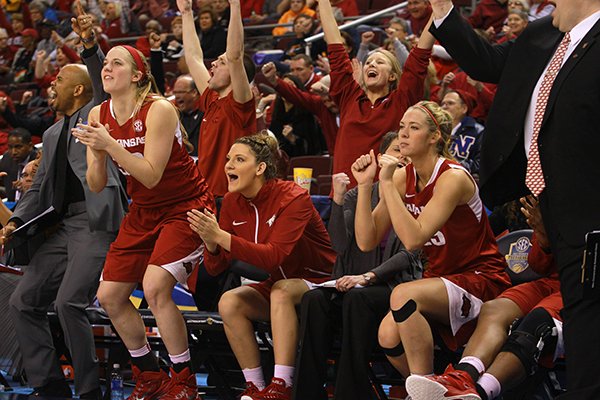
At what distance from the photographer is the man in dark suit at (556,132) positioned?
10.3ft

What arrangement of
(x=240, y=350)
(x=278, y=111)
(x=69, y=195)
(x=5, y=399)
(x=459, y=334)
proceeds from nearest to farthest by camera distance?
(x=459, y=334) < (x=240, y=350) < (x=5, y=399) < (x=69, y=195) < (x=278, y=111)

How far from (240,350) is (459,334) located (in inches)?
42.9

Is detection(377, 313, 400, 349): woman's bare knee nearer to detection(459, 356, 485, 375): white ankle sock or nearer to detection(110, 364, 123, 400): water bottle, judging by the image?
detection(459, 356, 485, 375): white ankle sock

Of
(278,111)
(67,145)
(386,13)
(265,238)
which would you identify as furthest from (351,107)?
(386,13)

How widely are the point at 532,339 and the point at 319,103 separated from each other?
3980mm

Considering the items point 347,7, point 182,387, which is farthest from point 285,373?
point 347,7

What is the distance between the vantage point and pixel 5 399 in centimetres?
538

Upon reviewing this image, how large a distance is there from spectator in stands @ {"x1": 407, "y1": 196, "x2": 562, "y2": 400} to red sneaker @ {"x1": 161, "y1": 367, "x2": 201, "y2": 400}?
4.64 feet

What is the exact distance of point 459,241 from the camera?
4555mm

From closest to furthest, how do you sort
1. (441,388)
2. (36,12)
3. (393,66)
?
1. (441,388)
2. (393,66)
3. (36,12)

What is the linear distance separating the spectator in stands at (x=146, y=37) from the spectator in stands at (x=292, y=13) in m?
1.57

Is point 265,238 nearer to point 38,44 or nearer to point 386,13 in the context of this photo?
point 386,13

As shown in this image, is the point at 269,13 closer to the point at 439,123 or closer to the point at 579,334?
the point at 439,123

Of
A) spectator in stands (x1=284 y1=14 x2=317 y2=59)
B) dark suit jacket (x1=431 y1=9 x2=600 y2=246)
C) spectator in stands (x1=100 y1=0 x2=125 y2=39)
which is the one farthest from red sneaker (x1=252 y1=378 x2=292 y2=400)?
spectator in stands (x1=100 y1=0 x2=125 y2=39)
